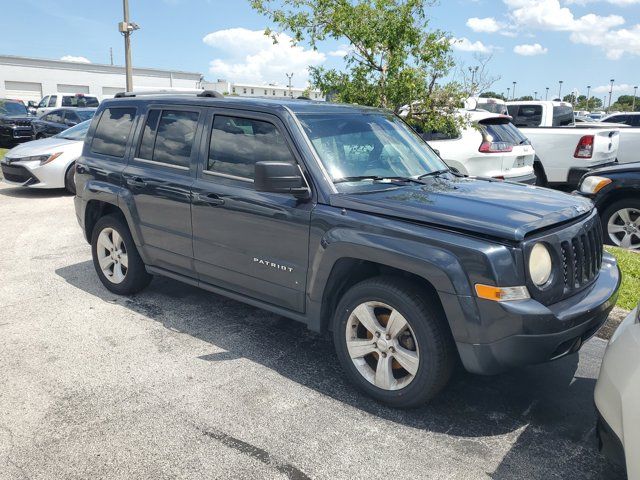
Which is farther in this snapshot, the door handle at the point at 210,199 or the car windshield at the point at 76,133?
the car windshield at the point at 76,133

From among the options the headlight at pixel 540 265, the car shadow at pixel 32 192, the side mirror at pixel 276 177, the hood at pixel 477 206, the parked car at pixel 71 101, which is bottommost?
the car shadow at pixel 32 192

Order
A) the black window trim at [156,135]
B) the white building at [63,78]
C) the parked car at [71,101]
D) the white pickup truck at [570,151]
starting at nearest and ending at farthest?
the black window trim at [156,135], the white pickup truck at [570,151], the parked car at [71,101], the white building at [63,78]

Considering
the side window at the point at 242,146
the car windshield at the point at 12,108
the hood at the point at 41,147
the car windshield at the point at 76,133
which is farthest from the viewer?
the car windshield at the point at 12,108

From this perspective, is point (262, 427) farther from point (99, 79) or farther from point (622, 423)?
point (99, 79)

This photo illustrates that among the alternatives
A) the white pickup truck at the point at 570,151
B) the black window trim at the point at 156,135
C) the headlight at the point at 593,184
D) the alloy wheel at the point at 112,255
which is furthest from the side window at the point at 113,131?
the white pickup truck at the point at 570,151

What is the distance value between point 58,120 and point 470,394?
14878 millimetres

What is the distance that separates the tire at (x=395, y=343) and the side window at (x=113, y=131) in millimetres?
2835

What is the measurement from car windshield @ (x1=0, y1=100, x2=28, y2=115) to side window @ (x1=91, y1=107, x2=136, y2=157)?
1638cm

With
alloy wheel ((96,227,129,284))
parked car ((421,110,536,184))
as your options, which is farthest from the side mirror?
parked car ((421,110,536,184))

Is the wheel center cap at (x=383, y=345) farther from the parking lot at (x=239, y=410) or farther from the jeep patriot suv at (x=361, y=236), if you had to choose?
the parking lot at (x=239, y=410)

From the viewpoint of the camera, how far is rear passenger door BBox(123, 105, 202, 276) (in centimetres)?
451

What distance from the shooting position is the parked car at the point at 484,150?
334 inches

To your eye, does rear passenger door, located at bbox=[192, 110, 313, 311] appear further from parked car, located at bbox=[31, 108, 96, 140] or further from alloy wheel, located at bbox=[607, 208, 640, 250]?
parked car, located at bbox=[31, 108, 96, 140]

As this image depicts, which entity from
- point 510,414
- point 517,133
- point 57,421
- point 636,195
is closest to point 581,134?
point 517,133
